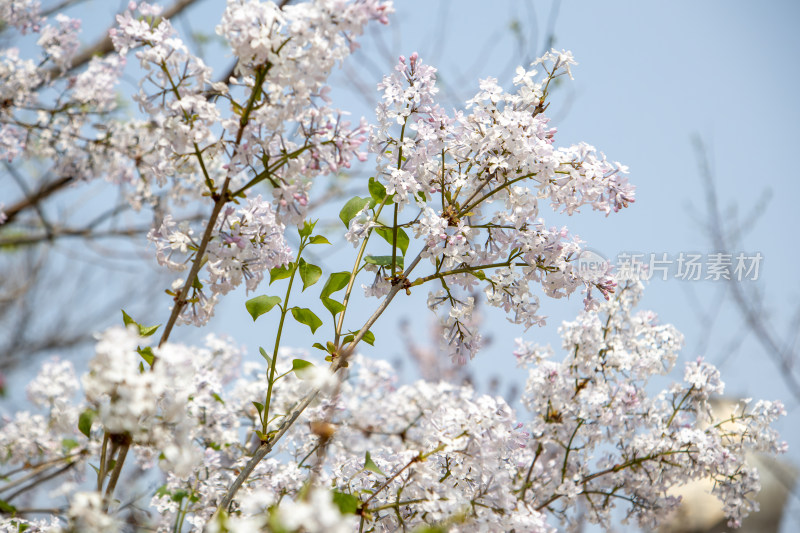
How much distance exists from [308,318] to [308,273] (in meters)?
0.12

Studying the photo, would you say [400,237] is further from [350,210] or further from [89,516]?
[89,516]

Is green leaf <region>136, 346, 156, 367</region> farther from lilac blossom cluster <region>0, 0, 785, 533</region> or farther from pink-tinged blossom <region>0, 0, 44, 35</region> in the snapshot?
pink-tinged blossom <region>0, 0, 44, 35</region>

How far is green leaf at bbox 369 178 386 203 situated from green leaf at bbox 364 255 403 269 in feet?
0.36

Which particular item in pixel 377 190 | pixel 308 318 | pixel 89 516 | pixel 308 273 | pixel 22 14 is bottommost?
pixel 89 516

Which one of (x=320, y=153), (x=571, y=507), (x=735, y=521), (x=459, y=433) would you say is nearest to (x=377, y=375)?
(x=571, y=507)

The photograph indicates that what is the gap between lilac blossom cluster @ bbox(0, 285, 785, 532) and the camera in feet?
3.48

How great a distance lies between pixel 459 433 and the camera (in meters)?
1.16

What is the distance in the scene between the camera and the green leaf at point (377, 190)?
4.16ft

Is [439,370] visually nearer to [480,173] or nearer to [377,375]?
[377,375]

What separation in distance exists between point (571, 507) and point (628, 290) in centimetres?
64

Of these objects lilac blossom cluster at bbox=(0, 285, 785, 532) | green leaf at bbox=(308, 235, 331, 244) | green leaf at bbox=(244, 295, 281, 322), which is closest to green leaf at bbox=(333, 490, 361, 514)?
lilac blossom cluster at bbox=(0, 285, 785, 532)

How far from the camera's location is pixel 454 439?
45.1 inches

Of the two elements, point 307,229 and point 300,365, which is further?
point 307,229

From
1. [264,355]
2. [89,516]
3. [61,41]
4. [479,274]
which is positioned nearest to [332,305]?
[264,355]
